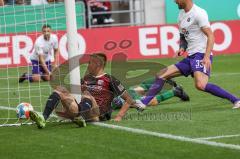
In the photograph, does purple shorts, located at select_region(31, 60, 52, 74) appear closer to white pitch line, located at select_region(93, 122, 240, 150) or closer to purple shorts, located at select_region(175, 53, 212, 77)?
purple shorts, located at select_region(175, 53, 212, 77)

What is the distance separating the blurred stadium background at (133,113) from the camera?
29.1ft

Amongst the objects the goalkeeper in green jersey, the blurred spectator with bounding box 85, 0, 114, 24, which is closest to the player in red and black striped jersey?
the goalkeeper in green jersey

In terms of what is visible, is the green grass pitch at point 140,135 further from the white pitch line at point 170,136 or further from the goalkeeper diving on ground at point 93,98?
the goalkeeper diving on ground at point 93,98

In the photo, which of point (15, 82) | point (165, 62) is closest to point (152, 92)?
point (15, 82)

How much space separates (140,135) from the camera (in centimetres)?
980

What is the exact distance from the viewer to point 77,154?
867cm

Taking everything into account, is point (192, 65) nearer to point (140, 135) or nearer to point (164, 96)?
point (164, 96)

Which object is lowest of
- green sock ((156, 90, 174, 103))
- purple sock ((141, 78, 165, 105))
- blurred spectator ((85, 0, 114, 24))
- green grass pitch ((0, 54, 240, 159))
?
green grass pitch ((0, 54, 240, 159))

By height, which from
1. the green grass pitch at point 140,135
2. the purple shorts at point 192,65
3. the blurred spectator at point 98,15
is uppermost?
the blurred spectator at point 98,15

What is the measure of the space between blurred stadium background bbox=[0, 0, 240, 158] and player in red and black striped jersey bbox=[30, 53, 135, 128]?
27 cm

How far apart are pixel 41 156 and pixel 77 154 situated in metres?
0.41

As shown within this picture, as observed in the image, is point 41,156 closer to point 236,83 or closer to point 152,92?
point 152,92

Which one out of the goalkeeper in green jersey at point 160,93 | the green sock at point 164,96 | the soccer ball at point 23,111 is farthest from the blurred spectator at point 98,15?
the soccer ball at point 23,111

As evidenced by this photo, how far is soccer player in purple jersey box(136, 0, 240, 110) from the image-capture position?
11844 mm
